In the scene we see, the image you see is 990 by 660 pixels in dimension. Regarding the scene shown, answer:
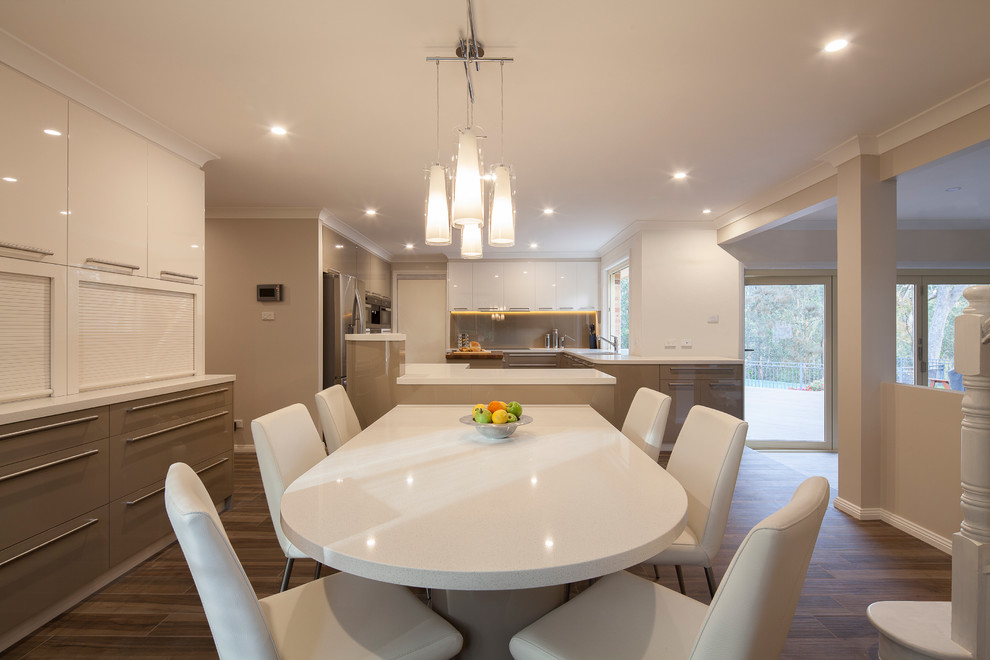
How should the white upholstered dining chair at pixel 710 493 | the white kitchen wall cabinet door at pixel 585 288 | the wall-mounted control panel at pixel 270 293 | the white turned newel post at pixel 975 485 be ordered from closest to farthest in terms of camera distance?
the white turned newel post at pixel 975 485
the white upholstered dining chair at pixel 710 493
the wall-mounted control panel at pixel 270 293
the white kitchen wall cabinet door at pixel 585 288

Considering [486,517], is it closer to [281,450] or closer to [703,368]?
[281,450]

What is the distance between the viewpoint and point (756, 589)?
30.9 inches

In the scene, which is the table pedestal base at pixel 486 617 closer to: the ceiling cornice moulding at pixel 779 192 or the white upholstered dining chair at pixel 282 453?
the white upholstered dining chair at pixel 282 453

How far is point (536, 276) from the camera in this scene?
6.94 m

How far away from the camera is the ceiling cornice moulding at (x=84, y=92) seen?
6.38 feet

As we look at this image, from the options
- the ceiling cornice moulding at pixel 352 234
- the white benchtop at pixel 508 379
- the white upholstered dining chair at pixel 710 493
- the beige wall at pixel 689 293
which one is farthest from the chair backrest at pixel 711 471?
the ceiling cornice moulding at pixel 352 234

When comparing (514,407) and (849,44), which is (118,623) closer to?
(514,407)

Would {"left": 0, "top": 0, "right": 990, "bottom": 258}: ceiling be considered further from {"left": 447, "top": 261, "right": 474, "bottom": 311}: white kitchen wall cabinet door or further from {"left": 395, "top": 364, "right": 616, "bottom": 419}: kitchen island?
{"left": 447, "top": 261, "right": 474, "bottom": 311}: white kitchen wall cabinet door

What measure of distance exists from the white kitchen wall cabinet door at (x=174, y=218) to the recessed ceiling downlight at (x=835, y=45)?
3.48 metres

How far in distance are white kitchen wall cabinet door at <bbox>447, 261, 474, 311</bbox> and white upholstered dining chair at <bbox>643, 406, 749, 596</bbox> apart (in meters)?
5.42

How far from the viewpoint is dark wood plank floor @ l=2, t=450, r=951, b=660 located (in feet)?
5.73

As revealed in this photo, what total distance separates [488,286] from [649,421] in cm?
508

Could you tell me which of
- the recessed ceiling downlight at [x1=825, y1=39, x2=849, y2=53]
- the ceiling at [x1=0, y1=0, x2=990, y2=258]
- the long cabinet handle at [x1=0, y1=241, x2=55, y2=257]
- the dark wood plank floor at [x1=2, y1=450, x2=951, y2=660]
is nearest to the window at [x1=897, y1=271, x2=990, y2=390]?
the ceiling at [x1=0, y1=0, x2=990, y2=258]

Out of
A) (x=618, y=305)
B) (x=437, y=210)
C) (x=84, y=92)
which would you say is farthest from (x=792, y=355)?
(x=84, y=92)
